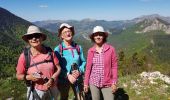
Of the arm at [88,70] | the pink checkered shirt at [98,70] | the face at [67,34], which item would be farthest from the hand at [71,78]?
the face at [67,34]

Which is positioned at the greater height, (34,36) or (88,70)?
(34,36)

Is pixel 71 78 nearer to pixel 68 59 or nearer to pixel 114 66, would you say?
pixel 68 59

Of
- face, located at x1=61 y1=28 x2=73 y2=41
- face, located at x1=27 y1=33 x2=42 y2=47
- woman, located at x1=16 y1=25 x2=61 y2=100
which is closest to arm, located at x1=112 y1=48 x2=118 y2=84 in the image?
face, located at x1=61 y1=28 x2=73 y2=41

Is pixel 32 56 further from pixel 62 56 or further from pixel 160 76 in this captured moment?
pixel 160 76

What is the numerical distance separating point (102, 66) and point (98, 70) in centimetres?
17

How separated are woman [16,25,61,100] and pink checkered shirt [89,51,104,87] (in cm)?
141

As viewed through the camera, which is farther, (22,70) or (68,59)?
(68,59)

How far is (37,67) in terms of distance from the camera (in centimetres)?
655

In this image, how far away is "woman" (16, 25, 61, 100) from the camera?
255 inches

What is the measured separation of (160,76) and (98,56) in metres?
6.66

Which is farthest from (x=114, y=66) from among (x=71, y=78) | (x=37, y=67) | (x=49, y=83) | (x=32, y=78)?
(x=32, y=78)

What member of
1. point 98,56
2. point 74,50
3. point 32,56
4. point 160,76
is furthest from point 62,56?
point 160,76

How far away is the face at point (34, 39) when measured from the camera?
21.6ft

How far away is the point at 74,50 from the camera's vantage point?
7953 millimetres
